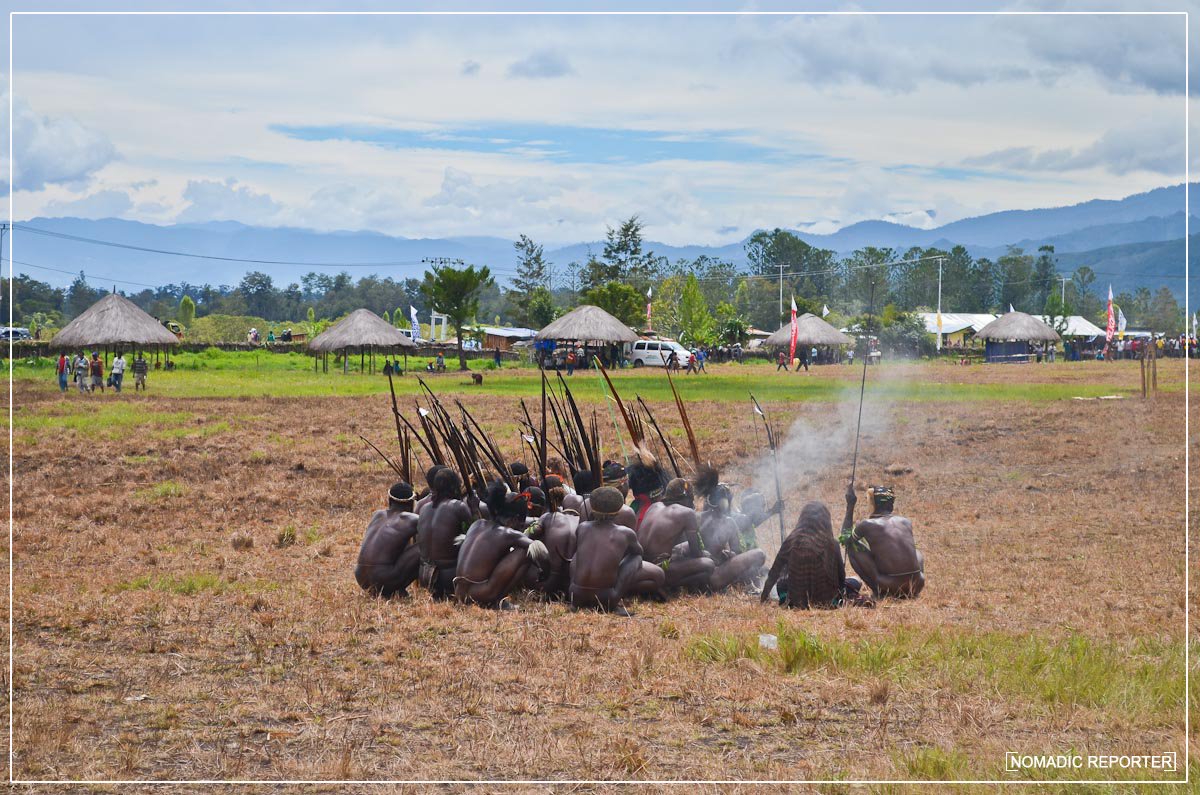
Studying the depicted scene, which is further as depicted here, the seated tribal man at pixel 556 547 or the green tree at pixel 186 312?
the green tree at pixel 186 312

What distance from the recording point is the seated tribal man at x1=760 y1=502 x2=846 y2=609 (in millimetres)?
9484

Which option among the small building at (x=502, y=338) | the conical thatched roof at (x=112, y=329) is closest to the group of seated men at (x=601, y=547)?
the conical thatched roof at (x=112, y=329)

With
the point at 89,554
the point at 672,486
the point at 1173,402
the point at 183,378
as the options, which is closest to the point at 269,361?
the point at 183,378

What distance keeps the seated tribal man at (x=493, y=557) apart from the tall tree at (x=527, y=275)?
212ft

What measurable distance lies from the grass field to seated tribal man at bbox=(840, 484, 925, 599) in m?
0.27

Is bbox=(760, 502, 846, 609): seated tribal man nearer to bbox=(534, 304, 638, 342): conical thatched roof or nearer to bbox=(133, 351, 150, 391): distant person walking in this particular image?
bbox=(133, 351, 150, 391): distant person walking

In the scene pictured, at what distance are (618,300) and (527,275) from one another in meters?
14.9

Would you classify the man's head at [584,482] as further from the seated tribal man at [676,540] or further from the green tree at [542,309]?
the green tree at [542,309]

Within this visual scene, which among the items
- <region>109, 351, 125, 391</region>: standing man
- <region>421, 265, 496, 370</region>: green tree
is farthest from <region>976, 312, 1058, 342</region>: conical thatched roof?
<region>109, 351, 125, 391</region>: standing man

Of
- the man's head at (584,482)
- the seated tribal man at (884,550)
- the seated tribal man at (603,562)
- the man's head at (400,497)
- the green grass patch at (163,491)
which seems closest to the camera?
the seated tribal man at (603,562)

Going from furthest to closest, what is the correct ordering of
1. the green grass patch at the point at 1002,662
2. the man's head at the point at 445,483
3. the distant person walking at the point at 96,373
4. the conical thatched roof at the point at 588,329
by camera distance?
the conical thatched roof at the point at 588,329 < the distant person walking at the point at 96,373 < the man's head at the point at 445,483 < the green grass patch at the point at 1002,662

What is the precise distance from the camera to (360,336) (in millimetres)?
52188

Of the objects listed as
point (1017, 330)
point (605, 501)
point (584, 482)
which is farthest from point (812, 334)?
point (605, 501)

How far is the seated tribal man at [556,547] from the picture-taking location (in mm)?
9820
